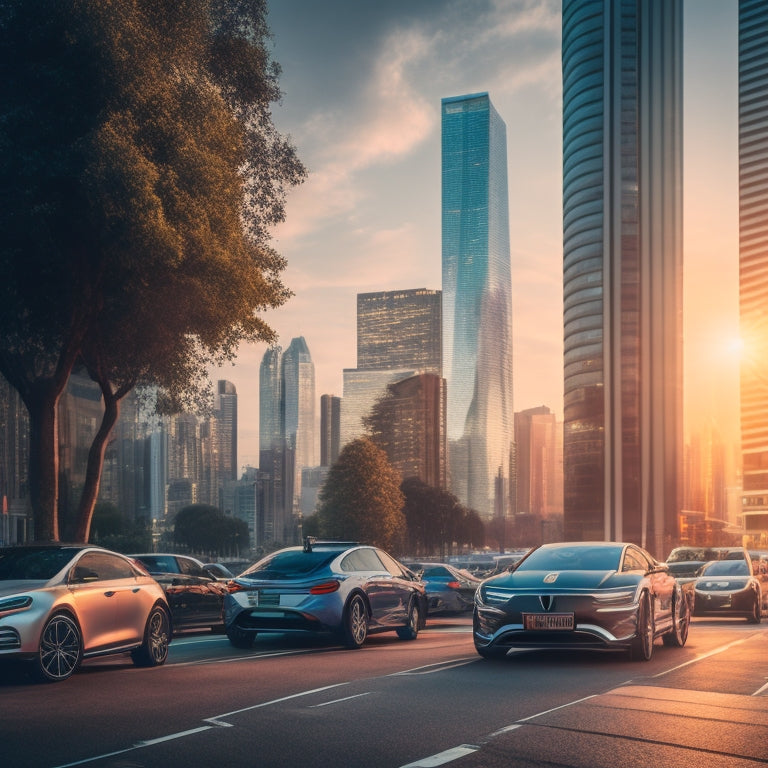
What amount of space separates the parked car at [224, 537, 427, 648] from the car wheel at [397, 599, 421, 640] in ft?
2.13

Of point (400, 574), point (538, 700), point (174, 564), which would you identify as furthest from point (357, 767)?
point (174, 564)

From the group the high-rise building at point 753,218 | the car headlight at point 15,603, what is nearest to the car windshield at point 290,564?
the car headlight at point 15,603

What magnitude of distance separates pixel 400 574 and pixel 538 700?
817 centimetres

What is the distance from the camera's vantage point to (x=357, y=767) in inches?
262

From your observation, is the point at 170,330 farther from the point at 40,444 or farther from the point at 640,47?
the point at 640,47

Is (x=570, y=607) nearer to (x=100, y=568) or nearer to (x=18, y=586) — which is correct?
(x=100, y=568)

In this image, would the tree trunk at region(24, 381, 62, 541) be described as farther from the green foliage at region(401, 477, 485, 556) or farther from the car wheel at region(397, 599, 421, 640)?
the green foliage at region(401, 477, 485, 556)

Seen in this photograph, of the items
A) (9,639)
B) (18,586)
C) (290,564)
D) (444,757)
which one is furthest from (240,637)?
(444,757)

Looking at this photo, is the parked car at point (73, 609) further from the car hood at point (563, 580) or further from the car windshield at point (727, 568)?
the car windshield at point (727, 568)

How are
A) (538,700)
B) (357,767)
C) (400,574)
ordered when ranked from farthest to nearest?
(400,574)
(538,700)
(357,767)

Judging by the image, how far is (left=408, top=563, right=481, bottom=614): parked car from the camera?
82.6 feet

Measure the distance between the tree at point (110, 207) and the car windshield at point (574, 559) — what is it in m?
9.06

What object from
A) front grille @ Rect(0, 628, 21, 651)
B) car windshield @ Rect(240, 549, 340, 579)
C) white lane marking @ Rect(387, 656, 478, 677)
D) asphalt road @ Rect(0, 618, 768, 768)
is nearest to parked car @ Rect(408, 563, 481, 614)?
car windshield @ Rect(240, 549, 340, 579)

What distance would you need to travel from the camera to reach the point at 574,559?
45.6 ft
